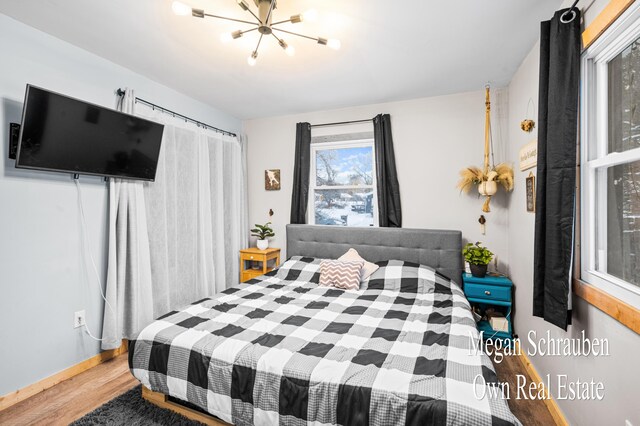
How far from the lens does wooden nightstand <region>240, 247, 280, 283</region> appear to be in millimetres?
3754

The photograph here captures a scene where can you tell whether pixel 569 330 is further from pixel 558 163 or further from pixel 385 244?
pixel 385 244

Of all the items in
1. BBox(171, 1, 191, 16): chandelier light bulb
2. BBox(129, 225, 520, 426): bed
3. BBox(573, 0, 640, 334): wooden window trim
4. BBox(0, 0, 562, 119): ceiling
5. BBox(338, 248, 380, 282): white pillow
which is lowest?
BBox(129, 225, 520, 426): bed

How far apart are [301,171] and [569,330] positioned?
296 centimetres

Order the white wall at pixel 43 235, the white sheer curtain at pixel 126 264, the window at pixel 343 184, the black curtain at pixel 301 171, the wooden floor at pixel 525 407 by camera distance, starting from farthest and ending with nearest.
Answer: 1. the black curtain at pixel 301 171
2. the window at pixel 343 184
3. the white sheer curtain at pixel 126 264
4. the white wall at pixel 43 235
5. the wooden floor at pixel 525 407

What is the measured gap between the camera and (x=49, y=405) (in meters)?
1.95

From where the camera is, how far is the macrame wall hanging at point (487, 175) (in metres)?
2.88

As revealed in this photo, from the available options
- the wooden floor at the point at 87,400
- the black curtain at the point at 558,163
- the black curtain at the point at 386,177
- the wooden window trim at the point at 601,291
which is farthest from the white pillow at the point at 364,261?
the wooden window trim at the point at 601,291

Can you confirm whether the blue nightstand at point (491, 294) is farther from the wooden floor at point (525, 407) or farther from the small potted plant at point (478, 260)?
the wooden floor at point (525, 407)

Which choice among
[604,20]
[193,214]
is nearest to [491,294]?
[604,20]

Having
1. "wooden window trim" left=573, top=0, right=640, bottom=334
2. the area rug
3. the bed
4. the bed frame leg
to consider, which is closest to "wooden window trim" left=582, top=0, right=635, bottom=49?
"wooden window trim" left=573, top=0, right=640, bottom=334

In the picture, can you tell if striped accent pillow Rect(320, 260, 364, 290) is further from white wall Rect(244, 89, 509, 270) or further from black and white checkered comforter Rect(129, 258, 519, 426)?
white wall Rect(244, 89, 509, 270)

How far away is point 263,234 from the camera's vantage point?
3.92 meters

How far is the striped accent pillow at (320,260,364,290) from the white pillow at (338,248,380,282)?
69mm

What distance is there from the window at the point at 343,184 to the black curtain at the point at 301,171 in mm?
134
